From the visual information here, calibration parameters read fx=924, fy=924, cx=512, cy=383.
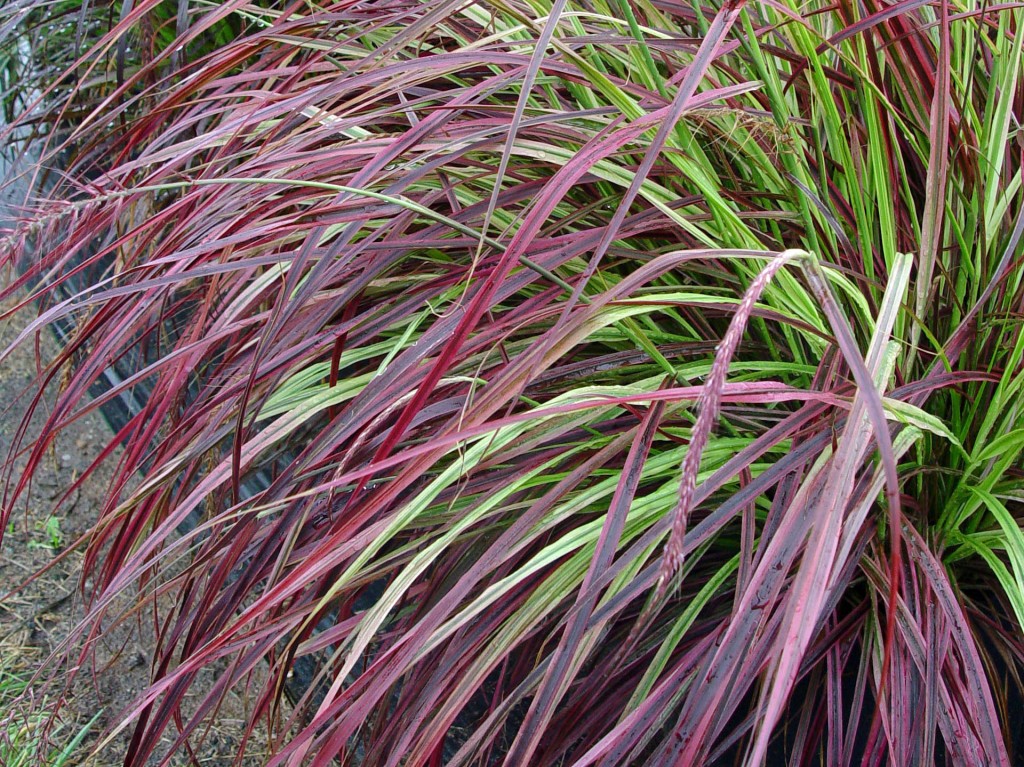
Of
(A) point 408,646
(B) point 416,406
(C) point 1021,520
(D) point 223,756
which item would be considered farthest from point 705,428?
(D) point 223,756

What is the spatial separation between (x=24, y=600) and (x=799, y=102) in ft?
4.81

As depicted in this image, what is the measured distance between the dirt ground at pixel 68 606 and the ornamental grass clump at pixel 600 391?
350 mm

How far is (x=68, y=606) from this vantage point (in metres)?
1.60

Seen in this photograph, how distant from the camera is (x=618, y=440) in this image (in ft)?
2.83

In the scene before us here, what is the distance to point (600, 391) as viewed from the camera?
0.81 metres

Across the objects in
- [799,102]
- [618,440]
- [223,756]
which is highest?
[799,102]

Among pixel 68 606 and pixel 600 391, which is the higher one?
pixel 600 391

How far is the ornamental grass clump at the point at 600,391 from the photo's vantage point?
74cm

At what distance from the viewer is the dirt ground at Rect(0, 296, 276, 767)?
1392mm

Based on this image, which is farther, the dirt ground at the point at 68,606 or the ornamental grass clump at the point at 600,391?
the dirt ground at the point at 68,606

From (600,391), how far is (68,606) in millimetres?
1220

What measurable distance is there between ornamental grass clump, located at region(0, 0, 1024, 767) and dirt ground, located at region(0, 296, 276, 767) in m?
0.35

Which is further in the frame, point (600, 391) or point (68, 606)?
point (68, 606)

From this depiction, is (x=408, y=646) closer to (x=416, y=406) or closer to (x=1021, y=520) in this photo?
(x=416, y=406)
